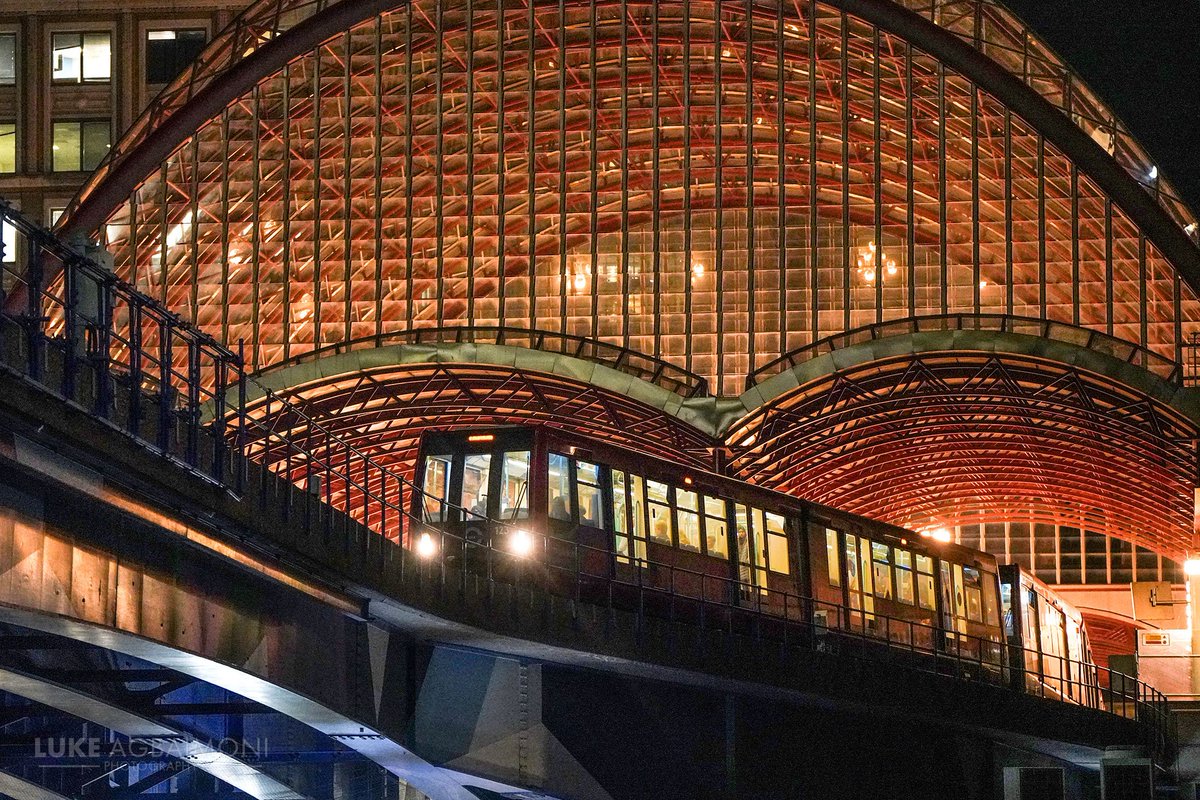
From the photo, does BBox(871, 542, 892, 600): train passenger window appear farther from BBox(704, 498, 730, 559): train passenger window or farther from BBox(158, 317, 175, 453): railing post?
BBox(158, 317, 175, 453): railing post

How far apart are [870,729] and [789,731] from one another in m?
2.90

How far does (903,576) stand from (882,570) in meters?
0.96

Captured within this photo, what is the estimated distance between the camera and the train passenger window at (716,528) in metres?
36.1

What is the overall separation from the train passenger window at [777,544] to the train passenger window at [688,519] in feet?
7.95

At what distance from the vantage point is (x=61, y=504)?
18234 millimetres

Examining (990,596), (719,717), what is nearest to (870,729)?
(719,717)

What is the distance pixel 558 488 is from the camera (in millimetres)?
33125

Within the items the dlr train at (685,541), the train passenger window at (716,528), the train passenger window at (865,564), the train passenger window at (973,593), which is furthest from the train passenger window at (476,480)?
the train passenger window at (973,593)

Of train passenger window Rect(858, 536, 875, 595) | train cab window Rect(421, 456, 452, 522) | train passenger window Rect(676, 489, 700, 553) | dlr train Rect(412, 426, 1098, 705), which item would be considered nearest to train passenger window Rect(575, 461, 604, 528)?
dlr train Rect(412, 426, 1098, 705)

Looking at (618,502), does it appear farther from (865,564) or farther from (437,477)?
(865,564)

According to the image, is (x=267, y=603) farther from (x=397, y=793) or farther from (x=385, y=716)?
(x=397, y=793)

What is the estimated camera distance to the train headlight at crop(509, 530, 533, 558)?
105 feet

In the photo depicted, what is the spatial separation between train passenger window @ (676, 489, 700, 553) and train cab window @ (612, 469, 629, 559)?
1.76 meters

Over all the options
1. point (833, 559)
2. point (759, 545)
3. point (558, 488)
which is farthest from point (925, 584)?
point (558, 488)
